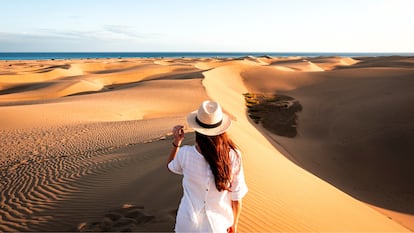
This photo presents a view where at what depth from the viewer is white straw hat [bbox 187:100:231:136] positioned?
8.21 ft

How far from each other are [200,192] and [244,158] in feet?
14.4

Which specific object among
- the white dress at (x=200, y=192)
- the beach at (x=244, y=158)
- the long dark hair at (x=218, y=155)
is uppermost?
the long dark hair at (x=218, y=155)

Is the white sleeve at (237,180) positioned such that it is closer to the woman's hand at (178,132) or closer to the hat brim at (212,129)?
the hat brim at (212,129)

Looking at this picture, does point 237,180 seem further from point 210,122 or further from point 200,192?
point 210,122

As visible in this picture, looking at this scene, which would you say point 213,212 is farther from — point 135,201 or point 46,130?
point 46,130

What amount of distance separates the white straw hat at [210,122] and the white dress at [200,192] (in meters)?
0.20

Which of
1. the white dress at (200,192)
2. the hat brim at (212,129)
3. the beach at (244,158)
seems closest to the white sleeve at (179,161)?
the white dress at (200,192)

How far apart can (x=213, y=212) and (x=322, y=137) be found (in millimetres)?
13789

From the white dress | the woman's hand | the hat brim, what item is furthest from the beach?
the hat brim

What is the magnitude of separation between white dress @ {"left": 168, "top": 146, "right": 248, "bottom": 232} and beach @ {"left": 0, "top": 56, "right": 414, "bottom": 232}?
6.51 ft

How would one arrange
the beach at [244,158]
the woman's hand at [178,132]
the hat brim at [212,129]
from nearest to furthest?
the hat brim at [212,129] → the woman's hand at [178,132] → the beach at [244,158]

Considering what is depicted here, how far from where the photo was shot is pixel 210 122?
8.31ft

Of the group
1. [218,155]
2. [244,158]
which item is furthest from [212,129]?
[244,158]

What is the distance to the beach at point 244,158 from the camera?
18.0 feet
